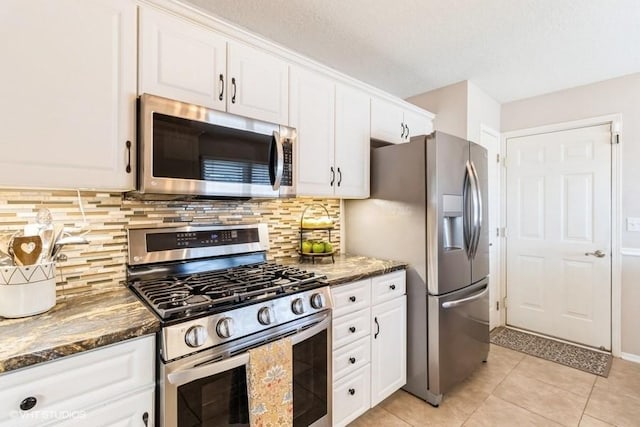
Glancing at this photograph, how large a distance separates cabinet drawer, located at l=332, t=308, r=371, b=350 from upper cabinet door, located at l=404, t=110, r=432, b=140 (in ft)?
5.43

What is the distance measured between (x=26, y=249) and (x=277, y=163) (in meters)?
1.09

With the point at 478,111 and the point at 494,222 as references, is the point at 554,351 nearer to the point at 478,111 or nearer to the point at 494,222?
the point at 494,222

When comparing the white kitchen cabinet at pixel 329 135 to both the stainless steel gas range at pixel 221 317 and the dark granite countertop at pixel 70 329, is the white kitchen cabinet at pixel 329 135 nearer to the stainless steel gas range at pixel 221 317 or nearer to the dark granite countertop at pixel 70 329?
the stainless steel gas range at pixel 221 317

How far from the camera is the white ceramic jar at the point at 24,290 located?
42.8 inches

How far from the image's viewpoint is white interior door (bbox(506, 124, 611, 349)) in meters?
2.89

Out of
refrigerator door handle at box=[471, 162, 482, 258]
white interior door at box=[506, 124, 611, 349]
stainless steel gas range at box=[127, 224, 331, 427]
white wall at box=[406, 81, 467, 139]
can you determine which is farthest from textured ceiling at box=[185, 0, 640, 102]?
stainless steel gas range at box=[127, 224, 331, 427]

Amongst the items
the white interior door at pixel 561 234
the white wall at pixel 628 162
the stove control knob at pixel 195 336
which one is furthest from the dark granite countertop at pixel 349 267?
the white wall at pixel 628 162

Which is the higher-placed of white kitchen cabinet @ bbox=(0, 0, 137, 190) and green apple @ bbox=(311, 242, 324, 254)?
white kitchen cabinet @ bbox=(0, 0, 137, 190)

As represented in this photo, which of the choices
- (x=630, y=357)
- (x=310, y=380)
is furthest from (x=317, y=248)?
(x=630, y=357)

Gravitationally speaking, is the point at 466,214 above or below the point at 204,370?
above

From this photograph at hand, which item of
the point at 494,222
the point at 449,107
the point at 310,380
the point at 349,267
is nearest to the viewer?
the point at 310,380

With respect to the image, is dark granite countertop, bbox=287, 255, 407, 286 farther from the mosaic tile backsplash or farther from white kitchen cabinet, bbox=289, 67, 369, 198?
the mosaic tile backsplash

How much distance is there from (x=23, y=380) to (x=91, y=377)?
0.53 ft

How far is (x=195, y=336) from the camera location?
3.66 feet
